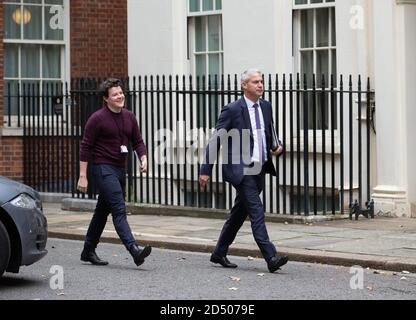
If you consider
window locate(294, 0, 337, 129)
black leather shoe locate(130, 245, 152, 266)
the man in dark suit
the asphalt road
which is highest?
window locate(294, 0, 337, 129)

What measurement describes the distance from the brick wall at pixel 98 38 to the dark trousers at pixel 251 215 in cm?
997

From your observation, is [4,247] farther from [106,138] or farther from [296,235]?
[296,235]

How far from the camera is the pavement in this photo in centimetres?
1055

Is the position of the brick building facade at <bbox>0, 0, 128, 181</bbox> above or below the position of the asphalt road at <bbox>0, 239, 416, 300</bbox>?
above

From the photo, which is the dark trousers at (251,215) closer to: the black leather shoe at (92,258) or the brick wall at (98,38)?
the black leather shoe at (92,258)

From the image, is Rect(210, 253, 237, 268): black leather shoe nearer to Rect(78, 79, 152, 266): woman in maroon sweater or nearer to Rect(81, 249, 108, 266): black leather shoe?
Rect(78, 79, 152, 266): woman in maroon sweater

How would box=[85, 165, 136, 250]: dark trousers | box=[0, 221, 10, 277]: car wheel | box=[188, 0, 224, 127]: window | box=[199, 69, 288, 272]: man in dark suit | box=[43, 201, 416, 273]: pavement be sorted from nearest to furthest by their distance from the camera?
box=[0, 221, 10, 277]: car wheel → box=[199, 69, 288, 272]: man in dark suit → box=[85, 165, 136, 250]: dark trousers → box=[43, 201, 416, 273]: pavement → box=[188, 0, 224, 127]: window

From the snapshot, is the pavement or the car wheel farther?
the pavement

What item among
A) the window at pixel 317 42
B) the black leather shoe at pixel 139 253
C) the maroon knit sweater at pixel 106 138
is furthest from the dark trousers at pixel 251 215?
the window at pixel 317 42

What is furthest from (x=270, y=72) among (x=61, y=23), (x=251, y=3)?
(x=61, y=23)

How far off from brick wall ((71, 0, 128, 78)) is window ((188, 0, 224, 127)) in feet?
11.3

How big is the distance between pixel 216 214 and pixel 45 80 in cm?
632

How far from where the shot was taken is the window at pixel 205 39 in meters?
16.3

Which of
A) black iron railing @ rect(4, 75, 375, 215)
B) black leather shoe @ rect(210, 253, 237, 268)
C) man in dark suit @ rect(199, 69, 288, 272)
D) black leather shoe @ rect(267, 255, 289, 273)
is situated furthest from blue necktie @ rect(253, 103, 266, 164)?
black iron railing @ rect(4, 75, 375, 215)
